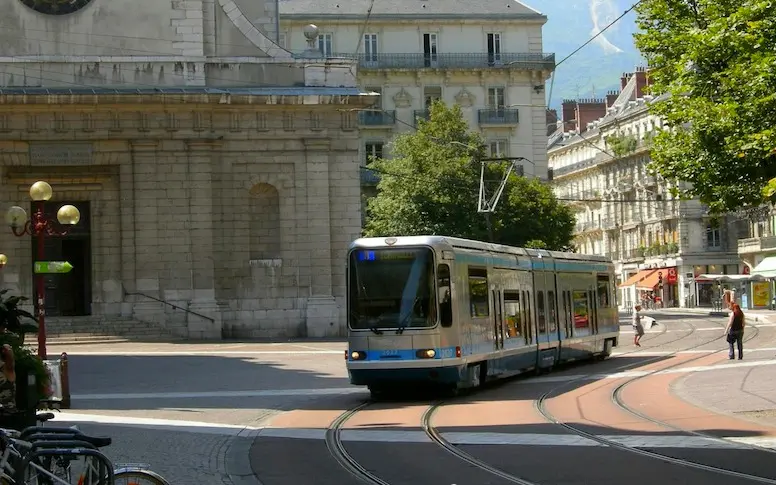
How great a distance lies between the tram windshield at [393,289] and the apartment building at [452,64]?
52846 millimetres

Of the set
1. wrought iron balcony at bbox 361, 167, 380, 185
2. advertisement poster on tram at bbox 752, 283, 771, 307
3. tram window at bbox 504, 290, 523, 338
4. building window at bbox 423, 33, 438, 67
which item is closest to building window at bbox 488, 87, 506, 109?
building window at bbox 423, 33, 438, 67

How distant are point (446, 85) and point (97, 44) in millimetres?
32019

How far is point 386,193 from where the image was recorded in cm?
6225

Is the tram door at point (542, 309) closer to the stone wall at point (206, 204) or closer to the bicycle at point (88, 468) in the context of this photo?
the stone wall at point (206, 204)

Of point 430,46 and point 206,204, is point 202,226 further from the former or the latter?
point 430,46

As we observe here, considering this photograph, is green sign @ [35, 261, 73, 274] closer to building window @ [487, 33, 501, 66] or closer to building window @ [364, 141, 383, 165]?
building window @ [364, 141, 383, 165]

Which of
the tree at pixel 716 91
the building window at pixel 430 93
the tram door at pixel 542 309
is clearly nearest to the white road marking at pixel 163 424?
the tree at pixel 716 91

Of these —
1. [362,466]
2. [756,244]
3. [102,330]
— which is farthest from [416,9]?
[362,466]

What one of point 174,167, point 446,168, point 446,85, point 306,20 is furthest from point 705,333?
point 306,20

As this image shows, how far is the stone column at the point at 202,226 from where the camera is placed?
155 feet

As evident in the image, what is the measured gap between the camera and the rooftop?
77.9m

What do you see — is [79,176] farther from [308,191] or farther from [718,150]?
[718,150]

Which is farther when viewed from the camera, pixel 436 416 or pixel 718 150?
pixel 718 150

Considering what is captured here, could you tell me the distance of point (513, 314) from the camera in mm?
27828
